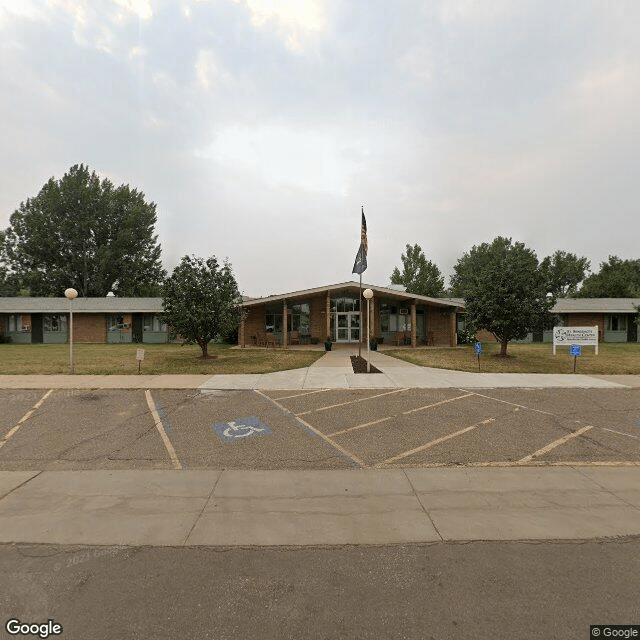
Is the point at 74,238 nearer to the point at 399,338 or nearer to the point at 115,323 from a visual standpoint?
the point at 115,323

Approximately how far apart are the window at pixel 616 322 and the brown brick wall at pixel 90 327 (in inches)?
1764

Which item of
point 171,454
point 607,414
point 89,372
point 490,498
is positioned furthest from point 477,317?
point 89,372

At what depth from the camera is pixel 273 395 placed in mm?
10109

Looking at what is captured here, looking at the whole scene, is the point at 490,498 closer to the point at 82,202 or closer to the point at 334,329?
the point at 334,329

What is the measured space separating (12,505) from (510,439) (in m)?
7.85

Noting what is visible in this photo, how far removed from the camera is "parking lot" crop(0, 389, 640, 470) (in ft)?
19.0

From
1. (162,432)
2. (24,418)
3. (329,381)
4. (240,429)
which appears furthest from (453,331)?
(24,418)

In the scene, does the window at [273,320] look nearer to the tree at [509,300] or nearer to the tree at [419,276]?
the tree at [509,300]

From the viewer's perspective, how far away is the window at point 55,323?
29734 mm

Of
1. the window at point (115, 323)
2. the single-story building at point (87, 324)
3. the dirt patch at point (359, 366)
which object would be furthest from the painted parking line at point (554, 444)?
the window at point (115, 323)

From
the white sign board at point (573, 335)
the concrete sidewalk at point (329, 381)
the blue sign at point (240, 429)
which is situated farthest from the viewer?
the white sign board at point (573, 335)

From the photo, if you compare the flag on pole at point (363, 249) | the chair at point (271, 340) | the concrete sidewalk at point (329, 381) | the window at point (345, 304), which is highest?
the flag on pole at point (363, 249)

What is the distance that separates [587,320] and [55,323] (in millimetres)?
47117

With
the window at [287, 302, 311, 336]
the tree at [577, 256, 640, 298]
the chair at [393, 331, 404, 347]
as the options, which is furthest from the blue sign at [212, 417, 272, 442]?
the tree at [577, 256, 640, 298]
